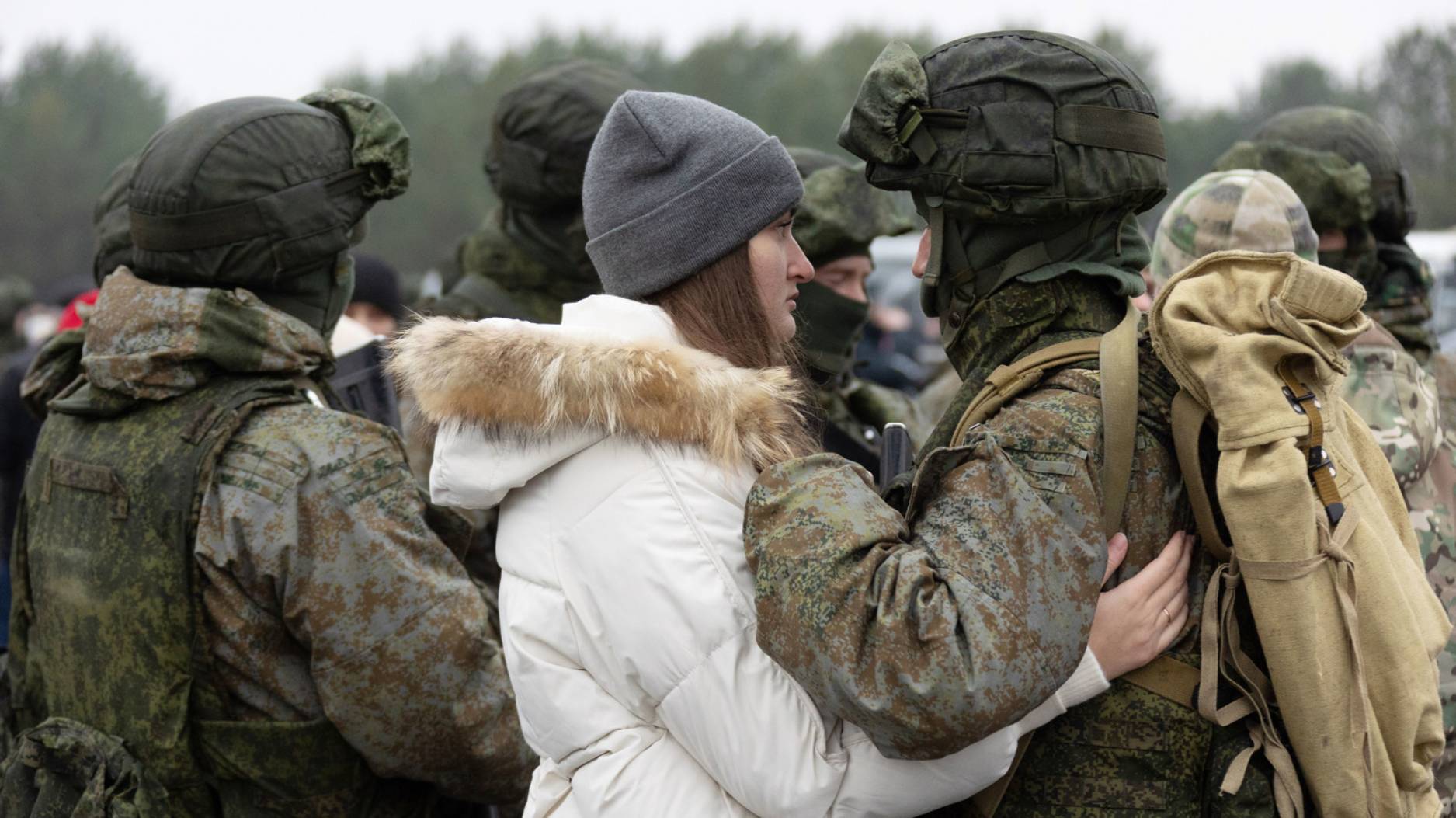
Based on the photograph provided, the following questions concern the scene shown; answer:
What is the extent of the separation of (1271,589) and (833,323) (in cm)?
234

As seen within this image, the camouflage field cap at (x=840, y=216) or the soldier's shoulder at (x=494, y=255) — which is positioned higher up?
the camouflage field cap at (x=840, y=216)

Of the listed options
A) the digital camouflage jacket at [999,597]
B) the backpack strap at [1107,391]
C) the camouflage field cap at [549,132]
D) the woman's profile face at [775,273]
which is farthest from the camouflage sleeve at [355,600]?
the camouflage field cap at [549,132]

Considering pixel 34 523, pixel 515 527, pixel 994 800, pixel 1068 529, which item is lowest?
pixel 34 523

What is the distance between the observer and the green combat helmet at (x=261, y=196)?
301 cm

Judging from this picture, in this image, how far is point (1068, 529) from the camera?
6.39 ft

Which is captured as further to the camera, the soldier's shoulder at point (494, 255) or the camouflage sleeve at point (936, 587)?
the soldier's shoulder at point (494, 255)

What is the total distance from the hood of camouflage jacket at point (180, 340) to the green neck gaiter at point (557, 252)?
1.83 meters

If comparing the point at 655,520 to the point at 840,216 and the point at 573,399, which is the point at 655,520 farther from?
the point at 840,216

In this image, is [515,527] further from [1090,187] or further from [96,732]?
[96,732]

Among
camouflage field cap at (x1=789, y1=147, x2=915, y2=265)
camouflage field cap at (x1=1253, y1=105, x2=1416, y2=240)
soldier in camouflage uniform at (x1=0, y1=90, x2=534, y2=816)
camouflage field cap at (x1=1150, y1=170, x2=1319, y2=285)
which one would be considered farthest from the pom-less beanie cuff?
camouflage field cap at (x1=1253, y1=105, x2=1416, y2=240)

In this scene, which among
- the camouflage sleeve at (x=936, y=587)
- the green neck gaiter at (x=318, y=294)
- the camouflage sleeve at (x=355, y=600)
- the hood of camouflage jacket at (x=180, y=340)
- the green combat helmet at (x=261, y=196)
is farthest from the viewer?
the green neck gaiter at (x=318, y=294)

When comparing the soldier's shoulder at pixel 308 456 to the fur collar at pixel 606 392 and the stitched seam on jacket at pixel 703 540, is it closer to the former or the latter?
the fur collar at pixel 606 392

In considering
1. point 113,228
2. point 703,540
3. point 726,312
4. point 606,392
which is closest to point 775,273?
point 726,312

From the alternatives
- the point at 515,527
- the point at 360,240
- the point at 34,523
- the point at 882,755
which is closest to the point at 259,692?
the point at 34,523
